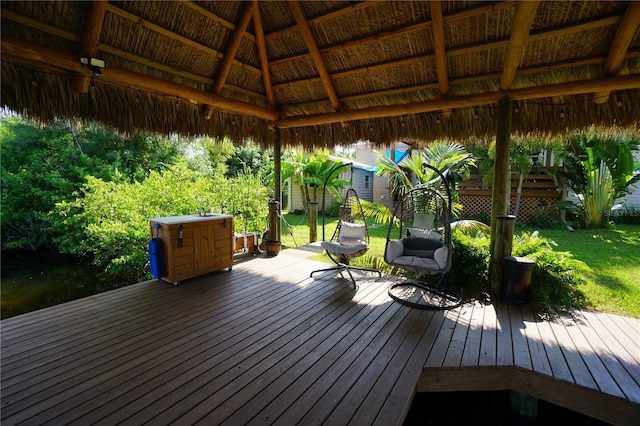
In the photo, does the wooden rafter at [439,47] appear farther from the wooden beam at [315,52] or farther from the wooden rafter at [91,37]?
the wooden rafter at [91,37]

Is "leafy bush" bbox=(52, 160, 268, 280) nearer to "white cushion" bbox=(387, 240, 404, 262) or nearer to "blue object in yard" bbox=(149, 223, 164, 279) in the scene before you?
"blue object in yard" bbox=(149, 223, 164, 279)

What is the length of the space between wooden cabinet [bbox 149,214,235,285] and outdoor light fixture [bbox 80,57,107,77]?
1924 mm

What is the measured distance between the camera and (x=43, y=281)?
264 inches

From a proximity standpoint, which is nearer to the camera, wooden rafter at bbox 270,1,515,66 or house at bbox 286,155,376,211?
wooden rafter at bbox 270,1,515,66

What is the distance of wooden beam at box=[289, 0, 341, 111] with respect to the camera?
12.7 ft

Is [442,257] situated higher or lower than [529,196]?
lower

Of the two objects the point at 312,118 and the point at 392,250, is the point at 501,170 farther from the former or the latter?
the point at 312,118

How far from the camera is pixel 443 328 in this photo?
3.10 m

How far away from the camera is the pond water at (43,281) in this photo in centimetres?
570

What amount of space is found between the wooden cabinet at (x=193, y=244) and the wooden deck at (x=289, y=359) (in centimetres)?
58

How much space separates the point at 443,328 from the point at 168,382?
2610 millimetres

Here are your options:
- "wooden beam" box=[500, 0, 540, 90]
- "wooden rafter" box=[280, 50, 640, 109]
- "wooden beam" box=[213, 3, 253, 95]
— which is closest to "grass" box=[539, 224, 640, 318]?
"wooden rafter" box=[280, 50, 640, 109]

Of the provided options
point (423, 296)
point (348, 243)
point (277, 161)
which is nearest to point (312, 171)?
point (277, 161)

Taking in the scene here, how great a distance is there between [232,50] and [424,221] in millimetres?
3755
